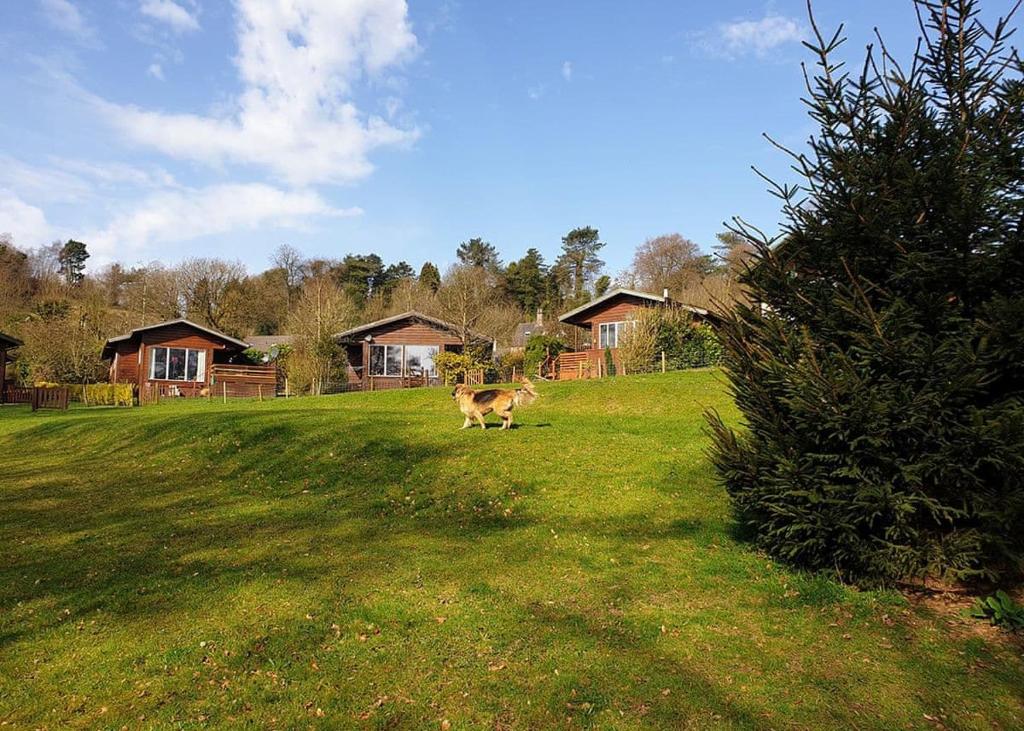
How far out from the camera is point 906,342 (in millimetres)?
4973

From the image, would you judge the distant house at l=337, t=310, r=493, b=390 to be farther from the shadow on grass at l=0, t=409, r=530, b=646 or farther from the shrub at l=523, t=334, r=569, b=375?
the shadow on grass at l=0, t=409, r=530, b=646

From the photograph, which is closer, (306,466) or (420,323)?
(306,466)

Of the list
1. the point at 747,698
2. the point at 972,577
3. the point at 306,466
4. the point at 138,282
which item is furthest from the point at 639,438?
the point at 138,282

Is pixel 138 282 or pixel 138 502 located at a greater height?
pixel 138 282

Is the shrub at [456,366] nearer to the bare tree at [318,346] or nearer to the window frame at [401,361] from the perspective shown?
the window frame at [401,361]

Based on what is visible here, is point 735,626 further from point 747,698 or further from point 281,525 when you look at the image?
point 281,525

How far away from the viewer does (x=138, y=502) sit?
10.1 m

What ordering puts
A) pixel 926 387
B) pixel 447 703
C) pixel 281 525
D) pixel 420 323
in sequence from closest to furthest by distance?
pixel 447 703 < pixel 926 387 < pixel 281 525 < pixel 420 323

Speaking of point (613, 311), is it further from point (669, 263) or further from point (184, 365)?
point (669, 263)

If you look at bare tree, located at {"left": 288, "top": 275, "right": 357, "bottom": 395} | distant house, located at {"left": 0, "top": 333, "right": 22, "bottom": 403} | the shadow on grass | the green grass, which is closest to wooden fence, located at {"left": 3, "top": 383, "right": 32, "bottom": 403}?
distant house, located at {"left": 0, "top": 333, "right": 22, "bottom": 403}

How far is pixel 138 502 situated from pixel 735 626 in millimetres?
9267

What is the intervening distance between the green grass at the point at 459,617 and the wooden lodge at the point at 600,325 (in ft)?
80.2

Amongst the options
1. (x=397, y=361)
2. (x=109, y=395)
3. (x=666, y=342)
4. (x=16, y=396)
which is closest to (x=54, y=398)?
(x=109, y=395)

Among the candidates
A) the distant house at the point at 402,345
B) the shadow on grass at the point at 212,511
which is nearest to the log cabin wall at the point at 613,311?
the distant house at the point at 402,345
